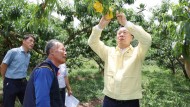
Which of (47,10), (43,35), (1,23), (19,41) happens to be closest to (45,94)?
(47,10)

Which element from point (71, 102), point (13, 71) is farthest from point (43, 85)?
point (13, 71)

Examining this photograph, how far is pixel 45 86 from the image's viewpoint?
202cm

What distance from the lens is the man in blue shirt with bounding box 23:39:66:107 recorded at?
6.61ft

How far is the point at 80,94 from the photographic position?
758cm

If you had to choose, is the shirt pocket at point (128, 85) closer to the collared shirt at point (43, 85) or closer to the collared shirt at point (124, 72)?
the collared shirt at point (124, 72)

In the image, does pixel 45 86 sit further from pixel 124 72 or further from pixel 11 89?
pixel 11 89

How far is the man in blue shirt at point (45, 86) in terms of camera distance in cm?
202

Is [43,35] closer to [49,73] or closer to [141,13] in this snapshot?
[141,13]

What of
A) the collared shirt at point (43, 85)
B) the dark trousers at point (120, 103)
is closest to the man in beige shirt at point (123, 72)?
the dark trousers at point (120, 103)

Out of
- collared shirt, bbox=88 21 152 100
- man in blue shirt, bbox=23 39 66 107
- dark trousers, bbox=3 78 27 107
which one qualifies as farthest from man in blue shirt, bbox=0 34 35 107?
man in blue shirt, bbox=23 39 66 107

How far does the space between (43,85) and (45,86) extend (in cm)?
2

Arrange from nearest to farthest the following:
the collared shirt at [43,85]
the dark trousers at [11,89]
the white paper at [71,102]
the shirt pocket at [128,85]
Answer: the collared shirt at [43,85]
the shirt pocket at [128,85]
the white paper at [71,102]
the dark trousers at [11,89]

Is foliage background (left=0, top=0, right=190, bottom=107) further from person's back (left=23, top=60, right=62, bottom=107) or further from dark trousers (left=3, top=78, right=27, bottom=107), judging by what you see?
dark trousers (left=3, top=78, right=27, bottom=107)

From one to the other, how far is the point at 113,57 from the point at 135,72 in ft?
0.93
